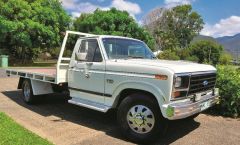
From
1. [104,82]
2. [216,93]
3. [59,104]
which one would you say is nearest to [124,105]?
[104,82]

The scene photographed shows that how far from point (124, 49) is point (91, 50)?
2.61 ft

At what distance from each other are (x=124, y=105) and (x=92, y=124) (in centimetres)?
155

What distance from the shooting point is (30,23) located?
1174 inches

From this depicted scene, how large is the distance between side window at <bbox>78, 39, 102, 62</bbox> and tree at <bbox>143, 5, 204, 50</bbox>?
172 ft

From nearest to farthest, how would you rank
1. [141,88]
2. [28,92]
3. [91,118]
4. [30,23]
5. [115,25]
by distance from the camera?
[141,88] → [91,118] → [28,92] → [30,23] → [115,25]

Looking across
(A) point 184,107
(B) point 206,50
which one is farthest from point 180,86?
(B) point 206,50

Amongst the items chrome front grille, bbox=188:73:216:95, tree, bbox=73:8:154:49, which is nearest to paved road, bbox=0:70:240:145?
chrome front grille, bbox=188:73:216:95

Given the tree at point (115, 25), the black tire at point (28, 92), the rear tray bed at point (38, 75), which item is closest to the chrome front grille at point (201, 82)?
the rear tray bed at point (38, 75)

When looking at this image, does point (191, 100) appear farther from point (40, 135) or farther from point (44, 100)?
point (44, 100)

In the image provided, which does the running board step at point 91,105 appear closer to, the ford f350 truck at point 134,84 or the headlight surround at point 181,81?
the ford f350 truck at point 134,84

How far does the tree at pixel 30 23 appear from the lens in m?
29.0

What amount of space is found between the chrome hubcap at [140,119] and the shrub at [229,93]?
128 inches

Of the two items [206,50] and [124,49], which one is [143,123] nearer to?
[124,49]

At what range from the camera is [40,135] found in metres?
6.49
